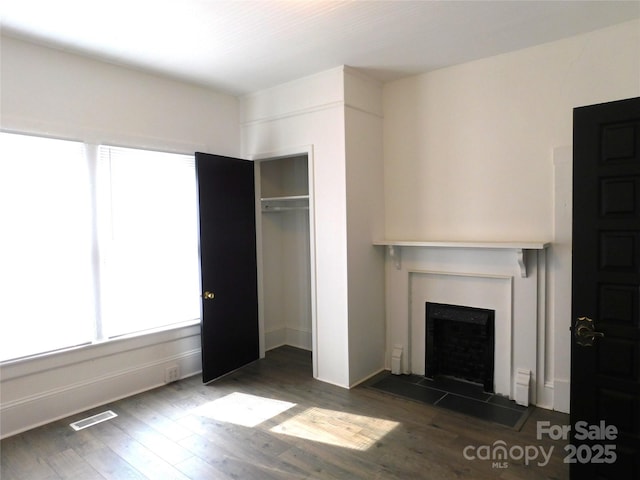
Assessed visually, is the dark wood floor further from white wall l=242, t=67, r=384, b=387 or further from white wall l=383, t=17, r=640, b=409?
white wall l=383, t=17, r=640, b=409

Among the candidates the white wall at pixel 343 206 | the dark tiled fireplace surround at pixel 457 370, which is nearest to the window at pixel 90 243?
A: the white wall at pixel 343 206

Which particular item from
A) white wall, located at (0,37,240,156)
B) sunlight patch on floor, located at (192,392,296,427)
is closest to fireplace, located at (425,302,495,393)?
sunlight patch on floor, located at (192,392,296,427)

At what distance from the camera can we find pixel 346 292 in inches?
144

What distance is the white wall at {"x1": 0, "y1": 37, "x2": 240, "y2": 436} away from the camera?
116 inches

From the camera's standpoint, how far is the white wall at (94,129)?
295 cm

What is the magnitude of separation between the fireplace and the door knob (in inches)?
50.6

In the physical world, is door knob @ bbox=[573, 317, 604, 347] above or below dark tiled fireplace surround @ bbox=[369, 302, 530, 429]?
above

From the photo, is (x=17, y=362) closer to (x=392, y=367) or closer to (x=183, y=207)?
(x=183, y=207)

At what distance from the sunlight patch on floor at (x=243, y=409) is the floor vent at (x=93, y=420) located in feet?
2.12

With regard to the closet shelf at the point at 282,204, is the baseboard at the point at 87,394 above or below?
below

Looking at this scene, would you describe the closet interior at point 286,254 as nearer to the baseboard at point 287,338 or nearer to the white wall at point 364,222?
the baseboard at point 287,338

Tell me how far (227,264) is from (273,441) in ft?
5.80

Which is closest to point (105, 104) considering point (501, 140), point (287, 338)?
point (287, 338)

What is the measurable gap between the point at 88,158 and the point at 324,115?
199cm
